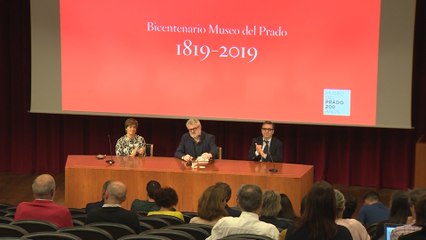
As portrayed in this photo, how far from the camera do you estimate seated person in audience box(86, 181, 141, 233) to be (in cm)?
514

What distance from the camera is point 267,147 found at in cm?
830

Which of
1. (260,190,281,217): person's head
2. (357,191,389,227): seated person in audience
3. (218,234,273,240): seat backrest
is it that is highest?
(260,190,281,217): person's head

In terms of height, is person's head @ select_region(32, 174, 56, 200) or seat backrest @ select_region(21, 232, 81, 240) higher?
person's head @ select_region(32, 174, 56, 200)

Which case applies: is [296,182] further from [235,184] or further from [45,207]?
[45,207]

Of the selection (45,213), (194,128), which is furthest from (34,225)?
(194,128)

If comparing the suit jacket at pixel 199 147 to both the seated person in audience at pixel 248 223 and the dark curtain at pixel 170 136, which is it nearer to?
the dark curtain at pixel 170 136

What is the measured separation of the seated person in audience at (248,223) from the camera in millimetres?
4578

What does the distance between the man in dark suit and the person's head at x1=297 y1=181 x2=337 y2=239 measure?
4.29m

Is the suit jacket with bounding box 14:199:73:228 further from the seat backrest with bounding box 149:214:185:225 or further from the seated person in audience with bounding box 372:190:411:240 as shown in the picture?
the seated person in audience with bounding box 372:190:411:240

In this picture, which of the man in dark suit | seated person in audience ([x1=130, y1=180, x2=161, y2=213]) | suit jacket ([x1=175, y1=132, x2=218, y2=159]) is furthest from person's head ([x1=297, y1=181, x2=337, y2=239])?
suit jacket ([x1=175, y1=132, x2=218, y2=159])

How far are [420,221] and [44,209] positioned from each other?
2640 millimetres

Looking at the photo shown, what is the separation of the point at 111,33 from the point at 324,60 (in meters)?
2.65

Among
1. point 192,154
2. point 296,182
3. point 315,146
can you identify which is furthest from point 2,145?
point 296,182

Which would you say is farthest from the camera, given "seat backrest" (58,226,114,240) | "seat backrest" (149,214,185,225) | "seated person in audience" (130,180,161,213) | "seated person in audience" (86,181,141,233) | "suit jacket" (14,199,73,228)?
"seated person in audience" (130,180,161,213)
